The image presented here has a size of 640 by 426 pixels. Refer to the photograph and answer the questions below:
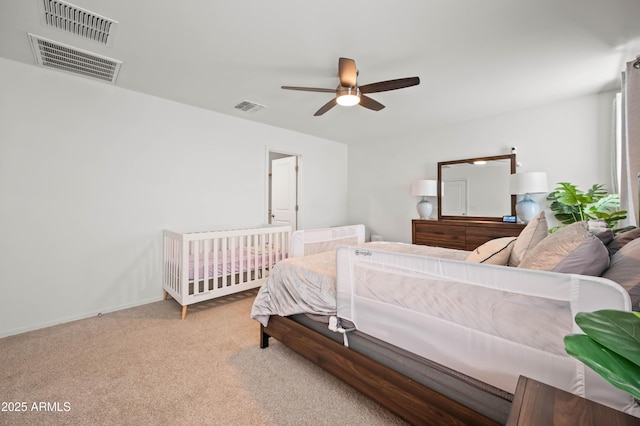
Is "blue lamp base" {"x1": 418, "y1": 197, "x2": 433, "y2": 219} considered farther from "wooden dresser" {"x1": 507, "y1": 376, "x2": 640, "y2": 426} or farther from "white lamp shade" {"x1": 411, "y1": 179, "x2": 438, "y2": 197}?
"wooden dresser" {"x1": 507, "y1": 376, "x2": 640, "y2": 426}

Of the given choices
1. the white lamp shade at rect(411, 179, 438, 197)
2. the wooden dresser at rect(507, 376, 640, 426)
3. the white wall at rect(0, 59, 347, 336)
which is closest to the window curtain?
the wooden dresser at rect(507, 376, 640, 426)

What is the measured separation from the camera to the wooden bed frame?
1.12 metres

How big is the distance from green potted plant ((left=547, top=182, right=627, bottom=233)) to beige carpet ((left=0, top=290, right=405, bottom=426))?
282cm

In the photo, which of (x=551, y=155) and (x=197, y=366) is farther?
(x=551, y=155)

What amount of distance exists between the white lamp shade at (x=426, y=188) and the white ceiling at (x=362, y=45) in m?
1.29

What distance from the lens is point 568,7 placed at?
1671 mm

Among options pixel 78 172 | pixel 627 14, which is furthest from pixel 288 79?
pixel 627 14

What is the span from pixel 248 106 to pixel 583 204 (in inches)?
155

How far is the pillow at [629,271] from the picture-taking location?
2.80 ft

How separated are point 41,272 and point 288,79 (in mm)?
2987

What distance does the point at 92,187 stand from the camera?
2.71 m

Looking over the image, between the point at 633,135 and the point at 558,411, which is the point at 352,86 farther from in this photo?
the point at 558,411

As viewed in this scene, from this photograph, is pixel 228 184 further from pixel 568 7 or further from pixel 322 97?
pixel 568 7

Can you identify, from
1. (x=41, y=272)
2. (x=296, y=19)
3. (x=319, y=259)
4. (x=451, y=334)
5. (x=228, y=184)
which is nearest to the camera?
(x=451, y=334)
